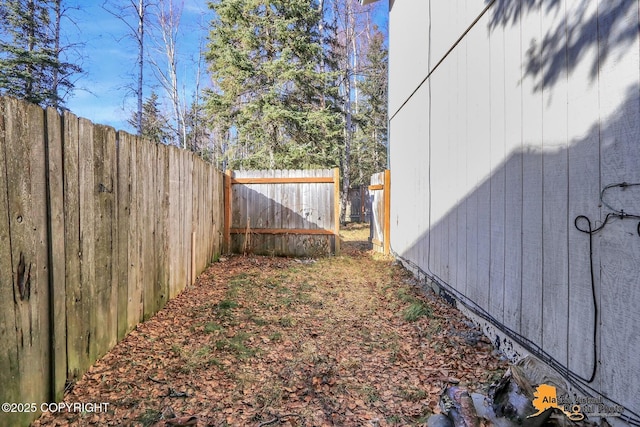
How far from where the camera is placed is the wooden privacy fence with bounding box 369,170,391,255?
6.74 metres

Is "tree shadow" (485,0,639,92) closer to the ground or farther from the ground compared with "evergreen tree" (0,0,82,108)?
closer to the ground

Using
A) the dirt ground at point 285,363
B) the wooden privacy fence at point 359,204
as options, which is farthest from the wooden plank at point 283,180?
the wooden privacy fence at point 359,204

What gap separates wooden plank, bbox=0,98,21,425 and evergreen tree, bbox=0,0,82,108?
9550 millimetres

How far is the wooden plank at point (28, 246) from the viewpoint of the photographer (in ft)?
5.17

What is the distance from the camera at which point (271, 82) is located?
10.0 metres

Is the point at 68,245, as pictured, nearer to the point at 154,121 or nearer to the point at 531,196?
the point at 531,196

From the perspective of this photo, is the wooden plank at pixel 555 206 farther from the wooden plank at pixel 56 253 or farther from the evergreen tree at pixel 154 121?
the evergreen tree at pixel 154 121

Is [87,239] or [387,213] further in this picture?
[387,213]

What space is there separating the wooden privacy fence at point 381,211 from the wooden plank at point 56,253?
5.62 meters

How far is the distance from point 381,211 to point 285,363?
5.07 m

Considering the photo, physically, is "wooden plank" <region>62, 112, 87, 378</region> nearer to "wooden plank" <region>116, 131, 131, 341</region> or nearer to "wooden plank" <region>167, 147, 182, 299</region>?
"wooden plank" <region>116, 131, 131, 341</region>

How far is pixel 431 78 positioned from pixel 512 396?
151 inches

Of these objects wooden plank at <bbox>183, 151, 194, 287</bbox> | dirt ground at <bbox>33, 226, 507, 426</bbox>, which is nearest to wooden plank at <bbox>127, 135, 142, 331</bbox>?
dirt ground at <bbox>33, 226, 507, 426</bbox>

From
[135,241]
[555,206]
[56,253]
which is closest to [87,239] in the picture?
[56,253]
